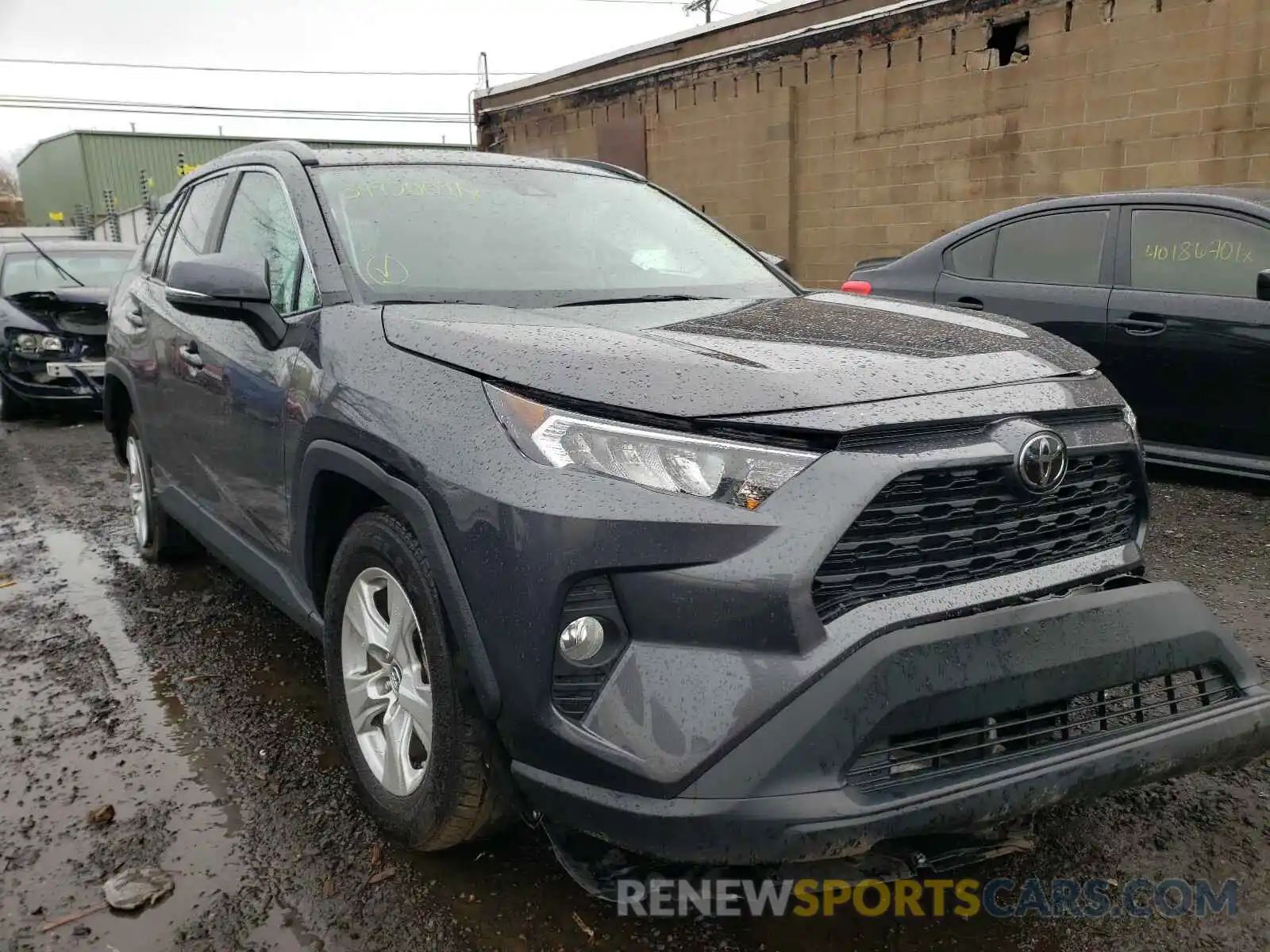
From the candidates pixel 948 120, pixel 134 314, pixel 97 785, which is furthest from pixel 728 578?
pixel 948 120

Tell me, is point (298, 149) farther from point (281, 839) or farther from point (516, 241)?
point (281, 839)

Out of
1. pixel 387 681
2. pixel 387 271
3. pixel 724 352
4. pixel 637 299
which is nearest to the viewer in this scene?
pixel 724 352

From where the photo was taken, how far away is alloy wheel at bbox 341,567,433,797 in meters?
2.22

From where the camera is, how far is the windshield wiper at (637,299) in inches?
109

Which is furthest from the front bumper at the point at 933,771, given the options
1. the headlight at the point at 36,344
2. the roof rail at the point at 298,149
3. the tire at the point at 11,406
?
the tire at the point at 11,406

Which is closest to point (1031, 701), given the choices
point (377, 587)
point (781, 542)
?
point (781, 542)

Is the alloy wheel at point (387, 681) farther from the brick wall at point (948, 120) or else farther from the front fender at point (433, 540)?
the brick wall at point (948, 120)

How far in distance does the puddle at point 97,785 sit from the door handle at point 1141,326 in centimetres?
483

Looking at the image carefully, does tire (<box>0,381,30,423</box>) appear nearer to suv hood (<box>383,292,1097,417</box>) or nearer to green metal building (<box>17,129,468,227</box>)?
suv hood (<box>383,292,1097,417</box>)

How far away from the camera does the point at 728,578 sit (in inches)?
68.5

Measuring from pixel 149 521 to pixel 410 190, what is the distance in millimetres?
2513

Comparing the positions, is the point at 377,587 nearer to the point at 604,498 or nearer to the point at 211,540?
the point at 604,498

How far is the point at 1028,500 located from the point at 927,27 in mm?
10123

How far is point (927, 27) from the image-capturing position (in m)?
10.6
